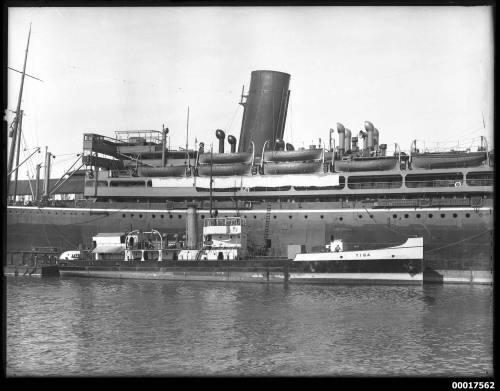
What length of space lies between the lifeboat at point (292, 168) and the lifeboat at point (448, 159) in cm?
654

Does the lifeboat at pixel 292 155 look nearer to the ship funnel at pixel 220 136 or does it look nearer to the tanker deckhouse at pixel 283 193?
the tanker deckhouse at pixel 283 193

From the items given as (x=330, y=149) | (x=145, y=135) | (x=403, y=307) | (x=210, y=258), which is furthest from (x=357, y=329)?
(x=145, y=135)

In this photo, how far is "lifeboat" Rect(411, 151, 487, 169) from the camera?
115ft

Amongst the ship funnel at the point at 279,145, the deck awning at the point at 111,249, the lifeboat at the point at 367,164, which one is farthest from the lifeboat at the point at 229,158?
the deck awning at the point at 111,249

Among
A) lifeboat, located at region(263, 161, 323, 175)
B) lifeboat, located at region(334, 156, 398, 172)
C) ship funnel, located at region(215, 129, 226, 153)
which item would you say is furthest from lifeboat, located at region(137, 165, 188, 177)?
lifeboat, located at region(334, 156, 398, 172)

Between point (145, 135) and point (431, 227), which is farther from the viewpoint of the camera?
point (145, 135)

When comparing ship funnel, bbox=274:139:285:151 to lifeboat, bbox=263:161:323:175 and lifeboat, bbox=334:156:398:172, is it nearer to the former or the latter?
lifeboat, bbox=263:161:323:175

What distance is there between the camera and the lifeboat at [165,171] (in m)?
42.2

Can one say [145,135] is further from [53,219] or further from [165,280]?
[165,280]

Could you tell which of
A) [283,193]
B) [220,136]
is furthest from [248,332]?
[220,136]

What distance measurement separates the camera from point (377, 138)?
134 ft

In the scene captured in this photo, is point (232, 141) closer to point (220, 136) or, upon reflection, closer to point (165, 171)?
point (220, 136)

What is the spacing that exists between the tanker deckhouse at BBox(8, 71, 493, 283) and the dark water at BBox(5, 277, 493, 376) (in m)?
7.80
